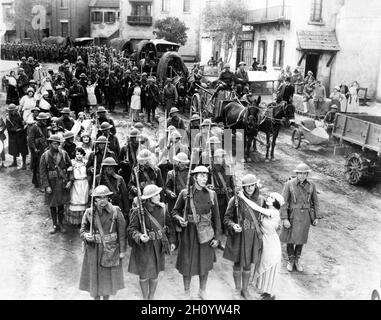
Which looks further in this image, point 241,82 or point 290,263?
point 241,82

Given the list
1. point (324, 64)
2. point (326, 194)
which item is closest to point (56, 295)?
point (326, 194)

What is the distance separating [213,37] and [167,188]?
88.1 ft

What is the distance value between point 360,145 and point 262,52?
19.6m

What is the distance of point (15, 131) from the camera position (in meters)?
11.6

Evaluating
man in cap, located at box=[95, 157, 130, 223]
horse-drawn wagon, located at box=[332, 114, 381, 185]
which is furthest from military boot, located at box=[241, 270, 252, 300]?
horse-drawn wagon, located at box=[332, 114, 381, 185]

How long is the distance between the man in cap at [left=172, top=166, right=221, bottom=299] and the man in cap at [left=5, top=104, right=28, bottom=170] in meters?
7.08

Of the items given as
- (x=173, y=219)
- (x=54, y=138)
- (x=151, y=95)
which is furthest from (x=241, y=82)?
(x=173, y=219)

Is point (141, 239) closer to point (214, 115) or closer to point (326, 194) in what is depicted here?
point (326, 194)

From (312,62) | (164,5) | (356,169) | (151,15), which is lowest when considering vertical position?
(356,169)

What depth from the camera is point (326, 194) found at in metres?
11.4

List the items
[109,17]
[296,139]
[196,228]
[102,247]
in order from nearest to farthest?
[102,247], [196,228], [296,139], [109,17]

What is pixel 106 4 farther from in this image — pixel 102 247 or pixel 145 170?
pixel 102 247

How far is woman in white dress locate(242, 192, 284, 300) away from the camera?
6039 mm
